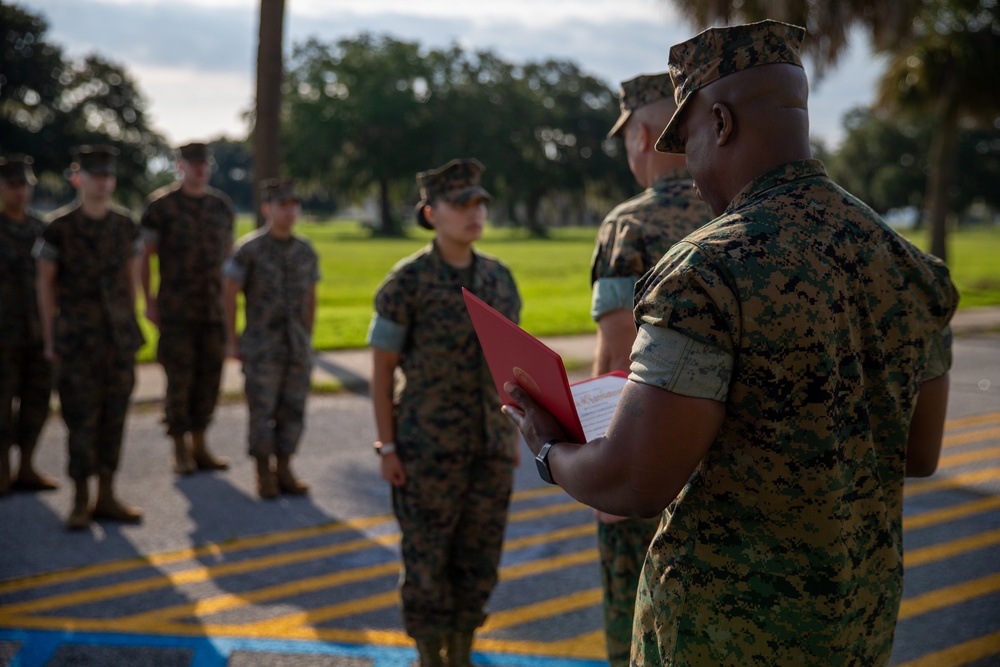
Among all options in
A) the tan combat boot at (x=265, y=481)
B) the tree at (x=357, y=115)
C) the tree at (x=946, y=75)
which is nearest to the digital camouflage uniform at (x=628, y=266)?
the tan combat boot at (x=265, y=481)

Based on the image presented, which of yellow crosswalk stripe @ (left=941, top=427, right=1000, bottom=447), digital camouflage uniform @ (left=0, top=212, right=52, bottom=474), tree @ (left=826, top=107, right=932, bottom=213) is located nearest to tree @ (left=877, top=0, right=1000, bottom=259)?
yellow crosswalk stripe @ (left=941, top=427, right=1000, bottom=447)

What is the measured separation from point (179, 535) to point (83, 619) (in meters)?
1.24

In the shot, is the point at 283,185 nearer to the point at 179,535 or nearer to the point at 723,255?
the point at 179,535

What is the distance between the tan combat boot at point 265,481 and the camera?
6.23 meters

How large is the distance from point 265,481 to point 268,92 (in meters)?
6.20

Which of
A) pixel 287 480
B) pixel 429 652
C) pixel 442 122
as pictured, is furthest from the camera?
pixel 442 122

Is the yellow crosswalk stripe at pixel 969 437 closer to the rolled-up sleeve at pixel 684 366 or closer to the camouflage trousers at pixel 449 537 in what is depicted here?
the camouflage trousers at pixel 449 537

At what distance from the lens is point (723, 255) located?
5.22 feet

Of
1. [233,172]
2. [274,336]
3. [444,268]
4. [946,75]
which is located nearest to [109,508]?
[274,336]

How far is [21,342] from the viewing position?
6477 mm

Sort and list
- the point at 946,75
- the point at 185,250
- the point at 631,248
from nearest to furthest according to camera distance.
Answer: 1. the point at 631,248
2. the point at 185,250
3. the point at 946,75

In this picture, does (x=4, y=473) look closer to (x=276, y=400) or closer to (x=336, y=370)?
(x=276, y=400)

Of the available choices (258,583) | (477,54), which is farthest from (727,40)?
(477,54)

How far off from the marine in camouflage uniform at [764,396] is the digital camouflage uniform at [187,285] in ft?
18.5
